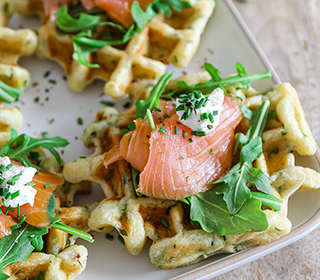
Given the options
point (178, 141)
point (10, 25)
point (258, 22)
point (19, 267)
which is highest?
point (258, 22)

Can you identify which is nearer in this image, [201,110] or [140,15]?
[201,110]

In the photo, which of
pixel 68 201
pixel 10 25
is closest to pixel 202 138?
pixel 68 201

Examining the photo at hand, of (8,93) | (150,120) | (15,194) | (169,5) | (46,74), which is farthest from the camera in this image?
(46,74)

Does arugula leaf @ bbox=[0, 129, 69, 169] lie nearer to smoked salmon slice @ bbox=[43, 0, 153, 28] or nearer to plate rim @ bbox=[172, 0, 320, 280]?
smoked salmon slice @ bbox=[43, 0, 153, 28]

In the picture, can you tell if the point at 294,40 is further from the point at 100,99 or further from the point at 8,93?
the point at 8,93

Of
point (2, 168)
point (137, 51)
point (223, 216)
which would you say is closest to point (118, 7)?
point (137, 51)

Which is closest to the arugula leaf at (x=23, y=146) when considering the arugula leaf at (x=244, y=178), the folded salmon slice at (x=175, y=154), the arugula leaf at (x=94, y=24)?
the folded salmon slice at (x=175, y=154)

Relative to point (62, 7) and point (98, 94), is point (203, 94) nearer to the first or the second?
point (98, 94)

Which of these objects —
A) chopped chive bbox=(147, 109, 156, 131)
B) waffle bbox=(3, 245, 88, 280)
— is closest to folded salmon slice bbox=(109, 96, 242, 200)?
chopped chive bbox=(147, 109, 156, 131)
